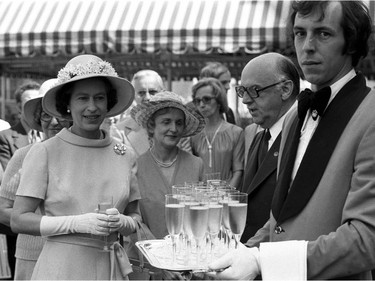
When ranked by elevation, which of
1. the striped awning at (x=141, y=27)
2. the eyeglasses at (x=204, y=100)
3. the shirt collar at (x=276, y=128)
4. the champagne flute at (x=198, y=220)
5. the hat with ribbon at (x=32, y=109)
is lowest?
the champagne flute at (x=198, y=220)

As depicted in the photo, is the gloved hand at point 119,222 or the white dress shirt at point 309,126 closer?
the white dress shirt at point 309,126

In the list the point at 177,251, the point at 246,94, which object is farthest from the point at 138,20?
the point at 177,251

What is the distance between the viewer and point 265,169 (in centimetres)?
350

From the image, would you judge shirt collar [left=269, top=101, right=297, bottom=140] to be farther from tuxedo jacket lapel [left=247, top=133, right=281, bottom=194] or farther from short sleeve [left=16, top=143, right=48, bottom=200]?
short sleeve [left=16, top=143, right=48, bottom=200]

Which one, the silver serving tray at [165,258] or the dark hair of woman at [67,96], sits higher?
the dark hair of woman at [67,96]

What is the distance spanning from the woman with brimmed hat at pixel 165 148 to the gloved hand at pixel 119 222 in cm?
98

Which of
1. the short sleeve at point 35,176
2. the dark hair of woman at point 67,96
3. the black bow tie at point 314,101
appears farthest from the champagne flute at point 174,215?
the dark hair of woman at point 67,96

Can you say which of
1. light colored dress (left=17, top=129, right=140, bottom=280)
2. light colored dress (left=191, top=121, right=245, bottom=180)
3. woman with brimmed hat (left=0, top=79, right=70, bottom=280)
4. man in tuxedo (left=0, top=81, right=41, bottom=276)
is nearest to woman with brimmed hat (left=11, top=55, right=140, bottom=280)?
light colored dress (left=17, top=129, right=140, bottom=280)

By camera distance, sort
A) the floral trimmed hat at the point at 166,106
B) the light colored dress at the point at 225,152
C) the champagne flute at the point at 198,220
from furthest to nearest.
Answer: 1. the light colored dress at the point at 225,152
2. the floral trimmed hat at the point at 166,106
3. the champagne flute at the point at 198,220

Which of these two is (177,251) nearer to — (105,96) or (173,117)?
(105,96)

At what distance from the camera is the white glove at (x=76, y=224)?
3.12 metres

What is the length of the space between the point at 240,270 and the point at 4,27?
7.99 m

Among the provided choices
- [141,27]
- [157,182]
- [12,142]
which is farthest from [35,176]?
[141,27]

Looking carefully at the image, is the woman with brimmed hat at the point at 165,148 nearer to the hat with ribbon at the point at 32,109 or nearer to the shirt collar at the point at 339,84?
the hat with ribbon at the point at 32,109
